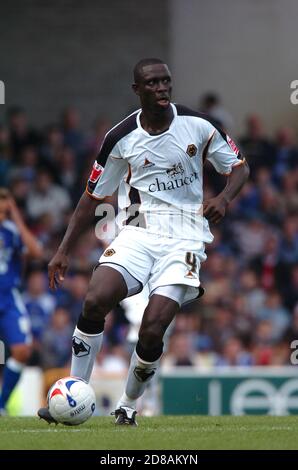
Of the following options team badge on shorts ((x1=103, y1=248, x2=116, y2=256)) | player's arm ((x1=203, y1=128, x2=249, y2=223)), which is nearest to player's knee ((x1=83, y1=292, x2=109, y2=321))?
team badge on shorts ((x1=103, y1=248, x2=116, y2=256))

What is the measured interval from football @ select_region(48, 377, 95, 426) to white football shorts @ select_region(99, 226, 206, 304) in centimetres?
88

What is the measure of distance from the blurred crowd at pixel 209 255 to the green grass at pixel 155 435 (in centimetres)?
684

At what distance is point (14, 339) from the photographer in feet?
39.0

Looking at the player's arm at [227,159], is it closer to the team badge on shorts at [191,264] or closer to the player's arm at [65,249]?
the team badge on shorts at [191,264]

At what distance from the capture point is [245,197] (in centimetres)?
1920

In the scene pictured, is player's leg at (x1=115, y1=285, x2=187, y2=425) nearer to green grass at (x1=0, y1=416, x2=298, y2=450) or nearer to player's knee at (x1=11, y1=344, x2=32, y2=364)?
green grass at (x1=0, y1=416, x2=298, y2=450)

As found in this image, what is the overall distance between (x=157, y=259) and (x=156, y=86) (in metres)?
1.21

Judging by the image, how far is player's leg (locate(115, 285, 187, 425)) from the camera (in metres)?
8.19

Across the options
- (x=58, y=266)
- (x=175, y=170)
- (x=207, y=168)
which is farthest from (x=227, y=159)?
(x=207, y=168)

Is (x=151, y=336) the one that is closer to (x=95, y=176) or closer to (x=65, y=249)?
(x=65, y=249)

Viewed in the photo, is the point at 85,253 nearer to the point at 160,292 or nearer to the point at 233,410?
the point at 233,410

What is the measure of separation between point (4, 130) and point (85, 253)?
318cm
